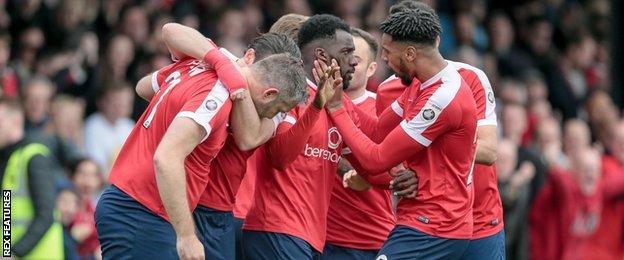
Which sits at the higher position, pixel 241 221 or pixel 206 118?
pixel 206 118

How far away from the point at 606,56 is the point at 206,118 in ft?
43.1

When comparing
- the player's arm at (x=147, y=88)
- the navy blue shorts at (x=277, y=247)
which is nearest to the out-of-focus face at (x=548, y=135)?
the navy blue shorts at (x=277, y=247)

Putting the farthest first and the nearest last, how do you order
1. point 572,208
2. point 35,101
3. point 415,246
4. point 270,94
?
point 572,208 → point 35,101 → point 415,246 → point 270,94

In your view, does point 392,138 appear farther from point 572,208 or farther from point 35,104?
point 572,208

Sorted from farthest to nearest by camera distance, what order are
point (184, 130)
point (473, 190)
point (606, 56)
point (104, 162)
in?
1. point (606, 56)
2. point (104, 162)
3. point (473, 190)
4. point (184, 130)

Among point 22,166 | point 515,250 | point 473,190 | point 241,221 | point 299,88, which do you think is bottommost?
point 515,250

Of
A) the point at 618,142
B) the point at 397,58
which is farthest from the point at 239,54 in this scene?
the point at 397,58

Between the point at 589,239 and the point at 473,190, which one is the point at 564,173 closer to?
the point at 589,239

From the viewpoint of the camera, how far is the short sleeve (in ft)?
27.4

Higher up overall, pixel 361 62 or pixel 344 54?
pixel 344 54

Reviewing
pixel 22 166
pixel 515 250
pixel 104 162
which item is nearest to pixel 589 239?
pixel 515 250

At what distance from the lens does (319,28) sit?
934 centimetres

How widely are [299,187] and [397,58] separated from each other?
3.16 feet

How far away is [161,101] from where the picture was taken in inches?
341
